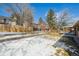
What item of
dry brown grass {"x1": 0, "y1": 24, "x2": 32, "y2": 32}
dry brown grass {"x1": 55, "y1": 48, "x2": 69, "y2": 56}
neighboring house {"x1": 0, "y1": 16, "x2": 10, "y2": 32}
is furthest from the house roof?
neighboring house {"x1": 0, "y1": 16, "x2": 10, "y2": 32}

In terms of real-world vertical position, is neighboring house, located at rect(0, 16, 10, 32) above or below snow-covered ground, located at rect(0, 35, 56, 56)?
above

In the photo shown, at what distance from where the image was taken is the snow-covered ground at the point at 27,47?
240 centimetres

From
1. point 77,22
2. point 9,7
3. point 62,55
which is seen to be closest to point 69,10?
point 77,22

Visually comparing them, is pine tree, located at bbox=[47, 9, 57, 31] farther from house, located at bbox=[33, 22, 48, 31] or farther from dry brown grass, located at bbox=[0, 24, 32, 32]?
dry brown grass, located at bbox=[0, 24, 32, 32]

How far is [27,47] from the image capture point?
7.90 ft

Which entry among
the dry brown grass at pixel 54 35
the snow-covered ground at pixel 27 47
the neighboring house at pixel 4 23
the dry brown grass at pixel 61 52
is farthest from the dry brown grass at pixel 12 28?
the dry brown grass at pixel 61 52

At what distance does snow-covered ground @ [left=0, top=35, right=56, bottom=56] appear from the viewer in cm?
240

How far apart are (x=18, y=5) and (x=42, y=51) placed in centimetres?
55

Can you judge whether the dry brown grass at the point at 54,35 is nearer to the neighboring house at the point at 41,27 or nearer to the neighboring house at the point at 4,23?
the neighboring house at the point at 41,27

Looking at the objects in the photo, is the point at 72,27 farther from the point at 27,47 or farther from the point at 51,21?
the point at 27,47

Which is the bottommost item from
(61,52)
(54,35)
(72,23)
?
(61,52)

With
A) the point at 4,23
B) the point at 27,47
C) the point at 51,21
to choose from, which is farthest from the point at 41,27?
the point at 4,23

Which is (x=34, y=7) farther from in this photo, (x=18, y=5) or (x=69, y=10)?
(x=69, y=10)

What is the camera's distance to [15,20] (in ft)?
8.00
